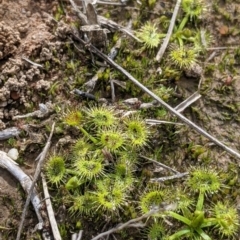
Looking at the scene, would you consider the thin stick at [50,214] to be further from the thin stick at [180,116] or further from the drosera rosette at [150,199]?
the thin stick at [180,116]

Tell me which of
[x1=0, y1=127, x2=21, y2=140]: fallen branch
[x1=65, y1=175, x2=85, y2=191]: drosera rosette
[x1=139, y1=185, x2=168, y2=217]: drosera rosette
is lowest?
[x1=139, y1=185, x2=168, y2=217]: drosera rosette

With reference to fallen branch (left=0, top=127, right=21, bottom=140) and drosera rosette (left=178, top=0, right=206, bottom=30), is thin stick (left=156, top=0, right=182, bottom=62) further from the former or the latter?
fallen branch (left=0, top=127, right=21, bottom=140)

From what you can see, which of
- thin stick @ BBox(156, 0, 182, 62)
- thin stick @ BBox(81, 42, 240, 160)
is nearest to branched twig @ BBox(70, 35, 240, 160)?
thin stick @ BBox(81, 42, 240, 160)

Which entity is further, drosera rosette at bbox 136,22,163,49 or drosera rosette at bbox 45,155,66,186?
drosera rosette at bbox 136,22,163,49

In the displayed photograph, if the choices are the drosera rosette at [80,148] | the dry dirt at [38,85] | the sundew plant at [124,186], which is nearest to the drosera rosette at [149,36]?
the dry dirt at [38,85]

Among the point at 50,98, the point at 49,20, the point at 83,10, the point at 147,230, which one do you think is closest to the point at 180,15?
the point at 83,10

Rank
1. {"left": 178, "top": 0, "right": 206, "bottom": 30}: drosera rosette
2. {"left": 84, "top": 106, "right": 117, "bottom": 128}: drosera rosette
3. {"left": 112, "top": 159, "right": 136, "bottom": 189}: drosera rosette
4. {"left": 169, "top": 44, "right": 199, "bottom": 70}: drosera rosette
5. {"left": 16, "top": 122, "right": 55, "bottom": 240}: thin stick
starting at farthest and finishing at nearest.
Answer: {"left": 178, "top": 0, "right": 206, "bottom": 30}: drosera rosette < {"left": 169, "top": 44, "right": 199, "bottom": 70}: drosera rosette < {"left": 84, "top": 106, "right": 117, "bottom": 128}: drosera rosette < {"left": 112, "top": 159, "right": 136, "bottom": 189}: drosera rosette < {"left": 16, "top": 122, "right": 55, "bottom": 240}: thin stick

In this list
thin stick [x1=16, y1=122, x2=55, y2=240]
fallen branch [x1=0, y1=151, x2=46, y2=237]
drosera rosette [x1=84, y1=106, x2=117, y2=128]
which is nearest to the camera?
thin stick [x1=16, y1=122, x2=55, y2=240]
